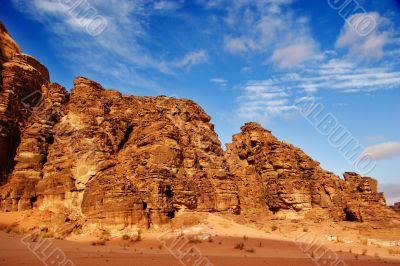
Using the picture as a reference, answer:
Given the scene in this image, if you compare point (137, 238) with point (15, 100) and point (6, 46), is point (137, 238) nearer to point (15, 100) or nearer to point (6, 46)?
point (15, 100)

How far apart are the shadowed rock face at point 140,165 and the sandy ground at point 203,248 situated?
2485 mm

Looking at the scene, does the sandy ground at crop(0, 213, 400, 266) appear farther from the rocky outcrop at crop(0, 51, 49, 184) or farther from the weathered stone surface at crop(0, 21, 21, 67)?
the weathered stone surface at crop(0, 21, 21, 67)

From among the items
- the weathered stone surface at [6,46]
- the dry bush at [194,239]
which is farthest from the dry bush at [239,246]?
the weathered stone surface at [6,46]

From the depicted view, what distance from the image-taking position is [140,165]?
29.4 metres

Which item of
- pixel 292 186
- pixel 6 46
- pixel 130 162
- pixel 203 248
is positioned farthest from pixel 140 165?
pixel 6 46

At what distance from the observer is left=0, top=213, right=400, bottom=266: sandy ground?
49.3 ft

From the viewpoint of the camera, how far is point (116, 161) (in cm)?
3008

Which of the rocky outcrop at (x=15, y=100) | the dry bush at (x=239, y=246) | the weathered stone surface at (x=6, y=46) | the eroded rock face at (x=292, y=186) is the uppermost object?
the weathered stone surface at (x=6, y=46)

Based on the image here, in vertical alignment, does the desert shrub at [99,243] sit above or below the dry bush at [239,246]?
above

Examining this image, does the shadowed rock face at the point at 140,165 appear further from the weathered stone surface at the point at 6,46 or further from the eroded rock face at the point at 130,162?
the weathered stone surface at the point at 6,46

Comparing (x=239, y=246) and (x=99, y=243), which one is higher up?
(x=99, y=243)

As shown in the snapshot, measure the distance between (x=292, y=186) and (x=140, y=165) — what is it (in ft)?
46.9

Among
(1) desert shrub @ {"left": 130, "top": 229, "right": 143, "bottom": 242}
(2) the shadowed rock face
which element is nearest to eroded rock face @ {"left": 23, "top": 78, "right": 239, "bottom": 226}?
(2) the shadowed rock face

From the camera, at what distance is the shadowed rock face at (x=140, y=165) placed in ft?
90.5
